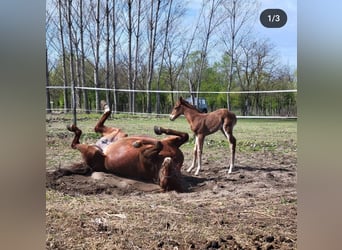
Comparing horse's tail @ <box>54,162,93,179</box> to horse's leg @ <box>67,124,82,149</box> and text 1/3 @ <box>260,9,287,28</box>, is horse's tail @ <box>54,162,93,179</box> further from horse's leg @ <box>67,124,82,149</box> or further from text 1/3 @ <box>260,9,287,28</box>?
text 1/3 @ <box>260,9,287,28</box>

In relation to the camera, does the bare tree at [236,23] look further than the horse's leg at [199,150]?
No

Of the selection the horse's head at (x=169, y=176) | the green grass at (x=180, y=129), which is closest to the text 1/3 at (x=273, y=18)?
the green grass at (x=180, y=129)

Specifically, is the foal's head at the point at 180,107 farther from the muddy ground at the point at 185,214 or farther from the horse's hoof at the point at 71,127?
the horse's hoof at the point at 71,127

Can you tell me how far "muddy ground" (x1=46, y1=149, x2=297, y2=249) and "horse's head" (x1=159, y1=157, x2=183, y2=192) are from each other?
0.16 feet

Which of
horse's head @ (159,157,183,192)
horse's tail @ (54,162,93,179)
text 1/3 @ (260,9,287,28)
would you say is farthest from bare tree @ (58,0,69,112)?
text 1/3 @ (260,9,287,28)

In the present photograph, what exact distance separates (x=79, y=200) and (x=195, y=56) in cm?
120

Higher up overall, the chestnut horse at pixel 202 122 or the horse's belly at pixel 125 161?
the chestnut horse at pixel 202 122

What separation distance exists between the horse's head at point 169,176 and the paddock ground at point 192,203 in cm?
5

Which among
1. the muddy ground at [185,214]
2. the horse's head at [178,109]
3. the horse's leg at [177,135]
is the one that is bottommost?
the muddy ground at [185,214]

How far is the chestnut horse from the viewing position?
303 cm

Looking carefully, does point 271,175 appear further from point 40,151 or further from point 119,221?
point 40,151

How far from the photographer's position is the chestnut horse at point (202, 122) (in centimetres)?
303
